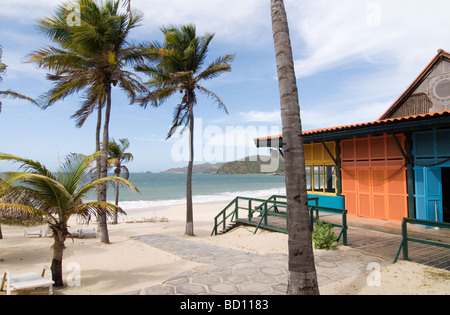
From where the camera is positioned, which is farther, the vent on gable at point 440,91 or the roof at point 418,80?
the roof at point 418,80

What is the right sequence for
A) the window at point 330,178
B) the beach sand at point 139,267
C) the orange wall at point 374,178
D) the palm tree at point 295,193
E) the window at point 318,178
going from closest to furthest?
the palm tree at point 295,193 → the beach sand at point 139,267 → the orange wall at point 374,178 → the window at point 330,178 → the window at point 318,178

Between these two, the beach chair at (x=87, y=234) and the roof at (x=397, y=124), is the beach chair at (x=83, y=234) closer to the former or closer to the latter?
the beach chair at (x=87, y=234)

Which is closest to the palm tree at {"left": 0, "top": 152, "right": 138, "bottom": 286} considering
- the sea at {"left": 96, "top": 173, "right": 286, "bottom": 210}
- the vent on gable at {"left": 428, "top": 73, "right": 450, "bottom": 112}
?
the sea at {"left": 96, "top": 173, "right": 286, "bottom": 210}

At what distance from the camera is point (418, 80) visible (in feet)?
42.6

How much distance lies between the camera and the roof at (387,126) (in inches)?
301

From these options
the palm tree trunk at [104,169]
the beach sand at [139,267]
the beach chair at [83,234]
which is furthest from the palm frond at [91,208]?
the beach chair at [83,234]

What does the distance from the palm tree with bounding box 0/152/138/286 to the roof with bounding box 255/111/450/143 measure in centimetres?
720

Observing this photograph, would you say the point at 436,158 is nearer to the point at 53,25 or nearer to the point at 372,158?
the point at 372,158

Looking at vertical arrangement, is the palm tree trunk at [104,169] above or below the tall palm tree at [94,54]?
below

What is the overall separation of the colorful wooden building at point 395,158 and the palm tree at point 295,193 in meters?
5.52

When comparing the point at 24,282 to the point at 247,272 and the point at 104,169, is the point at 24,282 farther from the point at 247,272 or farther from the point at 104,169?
the point at 104,169

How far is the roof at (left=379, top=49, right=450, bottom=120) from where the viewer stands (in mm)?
12375
